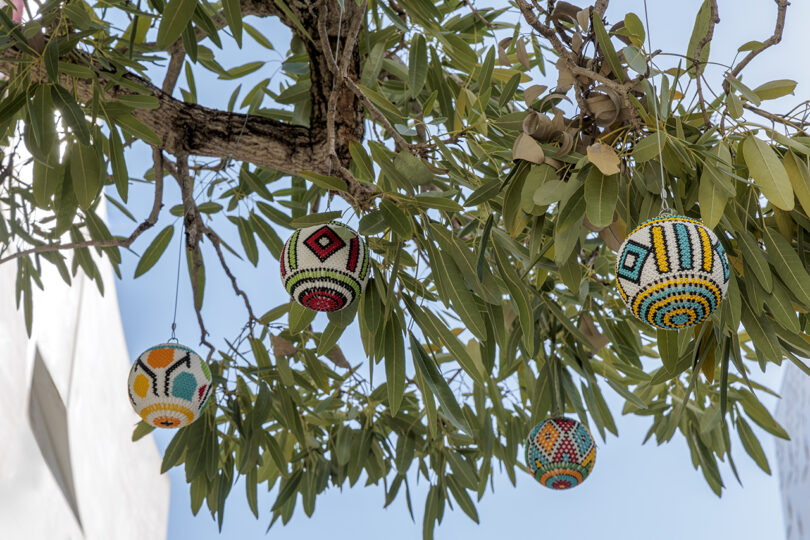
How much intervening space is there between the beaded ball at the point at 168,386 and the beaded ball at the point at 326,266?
0.55 m

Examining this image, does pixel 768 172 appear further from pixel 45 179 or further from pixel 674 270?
pixel 45 179

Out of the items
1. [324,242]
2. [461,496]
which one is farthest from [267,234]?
[324,242]

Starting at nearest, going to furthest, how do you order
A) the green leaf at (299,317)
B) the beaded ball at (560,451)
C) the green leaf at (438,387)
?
the green leaf at (438,387) < the green leaf at (299,317) < the beaded ball at (560,451)

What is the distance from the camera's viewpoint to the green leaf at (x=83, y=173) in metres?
1.63

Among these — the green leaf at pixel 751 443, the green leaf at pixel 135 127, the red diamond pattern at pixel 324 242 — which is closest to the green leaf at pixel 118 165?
the green leaf at pixel 135 127

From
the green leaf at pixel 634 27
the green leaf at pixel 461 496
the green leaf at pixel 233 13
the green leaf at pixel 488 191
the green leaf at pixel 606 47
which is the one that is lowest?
the green leaf at pixel 461 496

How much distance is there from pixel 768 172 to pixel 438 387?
618 mm

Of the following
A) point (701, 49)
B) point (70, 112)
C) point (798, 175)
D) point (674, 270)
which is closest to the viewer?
point (674, 270)

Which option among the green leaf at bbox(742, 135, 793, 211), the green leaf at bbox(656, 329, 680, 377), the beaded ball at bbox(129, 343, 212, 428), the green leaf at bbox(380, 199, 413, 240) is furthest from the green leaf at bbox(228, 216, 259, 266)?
the green leaf at bbox(742, 135, 793, 211)

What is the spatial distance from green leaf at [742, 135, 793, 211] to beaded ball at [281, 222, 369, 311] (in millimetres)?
612

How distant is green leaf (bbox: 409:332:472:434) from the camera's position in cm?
144

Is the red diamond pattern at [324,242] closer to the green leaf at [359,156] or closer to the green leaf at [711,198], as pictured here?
the green leaf at [359,156]

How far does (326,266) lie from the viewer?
54.4 inches

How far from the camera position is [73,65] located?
1.59 m
